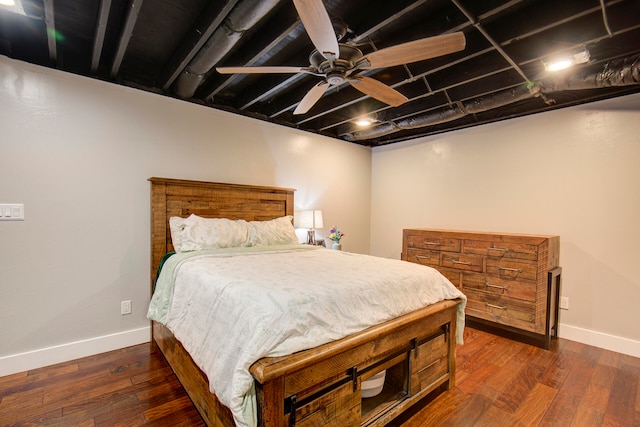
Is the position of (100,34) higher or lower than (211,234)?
higher

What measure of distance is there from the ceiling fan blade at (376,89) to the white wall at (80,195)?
1823 mm

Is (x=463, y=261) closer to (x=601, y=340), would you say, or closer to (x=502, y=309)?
(x=502, y=309)

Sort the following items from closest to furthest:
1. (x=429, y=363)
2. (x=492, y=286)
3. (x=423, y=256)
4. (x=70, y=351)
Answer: (x=429, y=363) < (x=70, y=351) < (x=492, y=286) < (x=423, y=256)

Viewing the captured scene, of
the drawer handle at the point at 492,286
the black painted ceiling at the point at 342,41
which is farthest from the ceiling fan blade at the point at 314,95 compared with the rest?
the drawer handle at the point at 492,286

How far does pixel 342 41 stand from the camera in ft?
7.08

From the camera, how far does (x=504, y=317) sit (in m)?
2.97

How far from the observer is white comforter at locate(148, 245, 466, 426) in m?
1.29

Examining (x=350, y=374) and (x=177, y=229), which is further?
(x=177, y=229)

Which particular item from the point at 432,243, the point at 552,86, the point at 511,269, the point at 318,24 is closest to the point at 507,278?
the point at 511,269

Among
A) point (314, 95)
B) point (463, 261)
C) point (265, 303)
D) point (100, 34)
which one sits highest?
point (100, 34)

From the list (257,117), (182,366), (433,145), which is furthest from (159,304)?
(433,145)

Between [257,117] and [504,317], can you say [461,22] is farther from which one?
[504,317]

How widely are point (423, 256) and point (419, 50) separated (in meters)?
2.49

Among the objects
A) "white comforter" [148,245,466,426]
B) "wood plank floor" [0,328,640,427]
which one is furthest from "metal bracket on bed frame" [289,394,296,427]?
"wood plank floor" [0,328,640,427]
